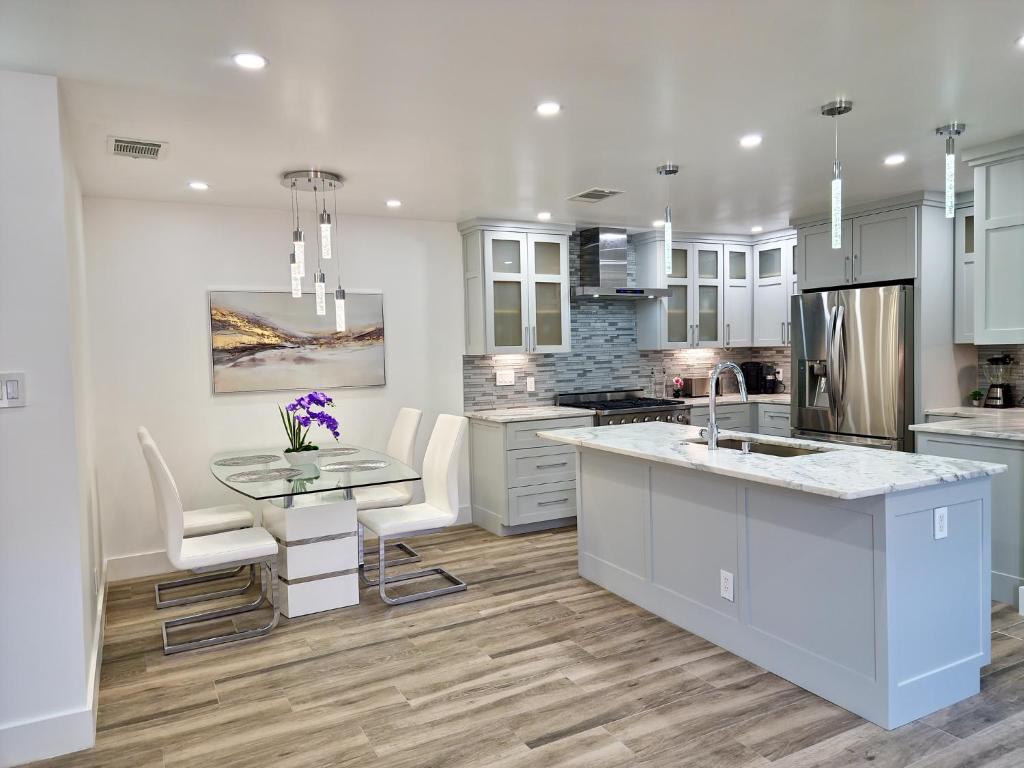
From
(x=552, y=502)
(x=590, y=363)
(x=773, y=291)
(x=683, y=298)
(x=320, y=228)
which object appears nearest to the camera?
(x=320, y=228)

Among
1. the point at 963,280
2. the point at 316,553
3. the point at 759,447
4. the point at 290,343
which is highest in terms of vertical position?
the point at 963,280

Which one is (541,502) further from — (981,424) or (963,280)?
(963,280)

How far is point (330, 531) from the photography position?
3.80 metres

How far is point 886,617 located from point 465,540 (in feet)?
10.8

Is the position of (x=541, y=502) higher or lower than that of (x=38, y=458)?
lower

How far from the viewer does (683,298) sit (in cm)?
649

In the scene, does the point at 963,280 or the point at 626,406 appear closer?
the point at 963,280

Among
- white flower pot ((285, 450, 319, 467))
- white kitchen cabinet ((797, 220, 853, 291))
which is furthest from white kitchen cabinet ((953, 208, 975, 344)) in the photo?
white flower pot ((285, 450, 319, 467))

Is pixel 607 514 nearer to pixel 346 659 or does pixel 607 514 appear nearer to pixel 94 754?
pixel 346 659

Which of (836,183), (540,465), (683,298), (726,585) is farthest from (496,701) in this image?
(683,298)

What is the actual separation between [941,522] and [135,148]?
387 cm

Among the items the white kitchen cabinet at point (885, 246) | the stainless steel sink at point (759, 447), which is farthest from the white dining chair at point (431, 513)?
the white kitchen cabinet at point (885, 246)

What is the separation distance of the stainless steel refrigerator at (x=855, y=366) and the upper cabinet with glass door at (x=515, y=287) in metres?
1.89

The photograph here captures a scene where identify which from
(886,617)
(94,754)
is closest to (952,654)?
(886,617)
